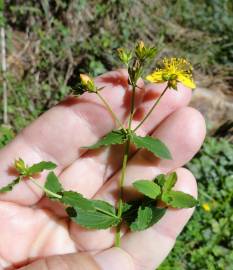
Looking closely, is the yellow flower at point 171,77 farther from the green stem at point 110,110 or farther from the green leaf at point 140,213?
the green leaf at point 140,213

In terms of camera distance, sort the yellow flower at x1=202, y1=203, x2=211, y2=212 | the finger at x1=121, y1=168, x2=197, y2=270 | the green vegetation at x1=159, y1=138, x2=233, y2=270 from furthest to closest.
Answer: the yellow flower at x1=202, y1=203, x2=211, y2=212, the green vegetation at x1=159, y1=138, x2=233, y2=270, the finger at x1=121, y1=168, x2=197, y2=270

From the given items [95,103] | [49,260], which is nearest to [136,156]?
[95,103]

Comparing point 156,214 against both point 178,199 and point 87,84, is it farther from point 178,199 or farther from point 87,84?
point 87,84

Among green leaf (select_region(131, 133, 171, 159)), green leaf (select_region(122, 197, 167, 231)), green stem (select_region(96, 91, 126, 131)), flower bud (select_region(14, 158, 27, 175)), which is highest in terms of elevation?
green stem (select_region(96, 91, 126, 131))

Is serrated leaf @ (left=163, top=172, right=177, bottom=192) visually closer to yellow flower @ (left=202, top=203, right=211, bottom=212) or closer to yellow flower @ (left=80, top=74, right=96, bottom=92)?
yellow flower @ (left=80, top=74, right=96, bottom=92)

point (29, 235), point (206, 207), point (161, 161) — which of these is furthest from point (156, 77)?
point (206, 207)

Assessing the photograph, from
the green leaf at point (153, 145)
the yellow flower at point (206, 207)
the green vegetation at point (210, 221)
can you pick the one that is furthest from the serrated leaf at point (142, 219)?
the yellow flower at point (206, 207)

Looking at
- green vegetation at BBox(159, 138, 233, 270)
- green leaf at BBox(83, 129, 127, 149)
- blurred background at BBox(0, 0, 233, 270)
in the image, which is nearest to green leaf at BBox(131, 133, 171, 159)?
green leaf at BBox(83, 129, 127, 149)

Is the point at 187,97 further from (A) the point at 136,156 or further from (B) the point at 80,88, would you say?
(B) the point at 80,88
